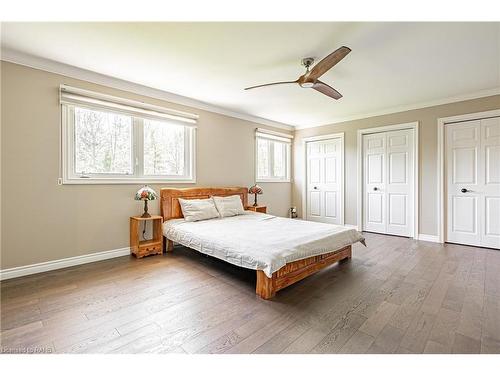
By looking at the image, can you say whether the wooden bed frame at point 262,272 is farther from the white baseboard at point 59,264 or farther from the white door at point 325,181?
the white door at point 325,181

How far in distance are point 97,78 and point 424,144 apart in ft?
17.1

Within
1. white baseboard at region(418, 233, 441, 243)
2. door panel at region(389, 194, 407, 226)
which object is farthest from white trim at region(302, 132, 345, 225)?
white baseboard at region(418, 233, 441, 243)

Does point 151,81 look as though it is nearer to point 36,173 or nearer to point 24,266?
point 36,173

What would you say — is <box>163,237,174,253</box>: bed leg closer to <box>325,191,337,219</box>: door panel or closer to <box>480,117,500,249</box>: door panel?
<box>325,191,337,219</box>: door panel

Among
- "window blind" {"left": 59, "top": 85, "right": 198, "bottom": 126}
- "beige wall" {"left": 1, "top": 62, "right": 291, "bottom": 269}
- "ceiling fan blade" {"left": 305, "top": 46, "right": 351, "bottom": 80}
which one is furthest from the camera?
"window blind" {"left": 59, "top": 85, "right": 198, "bottom": 126}

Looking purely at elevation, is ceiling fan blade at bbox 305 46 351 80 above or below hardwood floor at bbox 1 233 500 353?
above

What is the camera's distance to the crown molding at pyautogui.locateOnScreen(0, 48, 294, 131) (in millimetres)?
2648

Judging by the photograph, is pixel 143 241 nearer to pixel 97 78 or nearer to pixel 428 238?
pixel 97 78

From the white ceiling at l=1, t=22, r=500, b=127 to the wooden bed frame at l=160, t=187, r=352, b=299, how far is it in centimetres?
161

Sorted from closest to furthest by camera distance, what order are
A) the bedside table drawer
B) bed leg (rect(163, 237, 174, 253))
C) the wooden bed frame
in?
the wooden bed frame
the bedside table drawer
bed leg (rect(163, 237, 174, 253))

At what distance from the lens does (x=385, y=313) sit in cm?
194

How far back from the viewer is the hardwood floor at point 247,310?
61.9 inches

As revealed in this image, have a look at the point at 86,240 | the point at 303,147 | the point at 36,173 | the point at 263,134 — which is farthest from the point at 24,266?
the point at 303,147

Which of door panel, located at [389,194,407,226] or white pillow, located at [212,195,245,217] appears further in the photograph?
door panel, located at [389,194,407,226]
